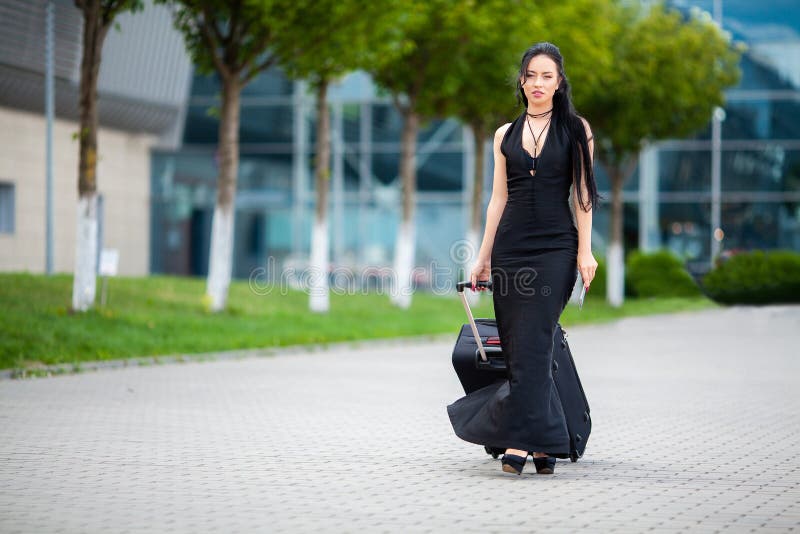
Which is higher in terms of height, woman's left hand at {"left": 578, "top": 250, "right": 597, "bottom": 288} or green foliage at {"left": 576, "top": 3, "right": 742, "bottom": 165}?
green foliage at {"left": 576, "top": 3, "right": 742, "bottom": 165}

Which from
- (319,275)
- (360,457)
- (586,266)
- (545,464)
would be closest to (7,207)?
(319,275)

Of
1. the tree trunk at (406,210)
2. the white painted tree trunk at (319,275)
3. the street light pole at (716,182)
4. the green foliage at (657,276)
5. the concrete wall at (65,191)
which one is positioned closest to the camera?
the white painted tree trunk at (319,275)

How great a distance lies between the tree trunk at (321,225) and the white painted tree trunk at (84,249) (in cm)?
680

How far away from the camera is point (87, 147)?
19.5m

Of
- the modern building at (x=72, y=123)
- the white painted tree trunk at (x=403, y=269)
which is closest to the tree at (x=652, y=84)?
the white painted tree trunk at (x=403, y=269)

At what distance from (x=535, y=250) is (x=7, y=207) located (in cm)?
2762

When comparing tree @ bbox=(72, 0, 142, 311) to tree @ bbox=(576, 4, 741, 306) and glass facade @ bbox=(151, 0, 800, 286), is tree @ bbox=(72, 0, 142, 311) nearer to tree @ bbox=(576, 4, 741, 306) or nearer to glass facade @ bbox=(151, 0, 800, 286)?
tree @ bbox=(576, 4, 741, 306)

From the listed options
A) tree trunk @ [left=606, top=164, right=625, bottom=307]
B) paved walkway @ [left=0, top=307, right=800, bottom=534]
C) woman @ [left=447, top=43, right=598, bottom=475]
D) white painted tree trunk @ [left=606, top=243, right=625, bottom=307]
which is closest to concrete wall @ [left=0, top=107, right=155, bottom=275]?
tree trunk @ [left=606, top=164, right=625, bottom=307]

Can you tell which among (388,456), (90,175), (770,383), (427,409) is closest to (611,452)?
(388,456)

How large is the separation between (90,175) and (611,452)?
12.1m

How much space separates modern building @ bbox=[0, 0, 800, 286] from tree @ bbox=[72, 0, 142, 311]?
59.0ft

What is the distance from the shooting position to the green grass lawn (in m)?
16.8

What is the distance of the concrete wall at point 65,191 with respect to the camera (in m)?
33.2

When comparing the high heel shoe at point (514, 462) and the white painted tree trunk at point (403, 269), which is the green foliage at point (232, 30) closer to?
the white painted tree trunk at point (403, 269)
